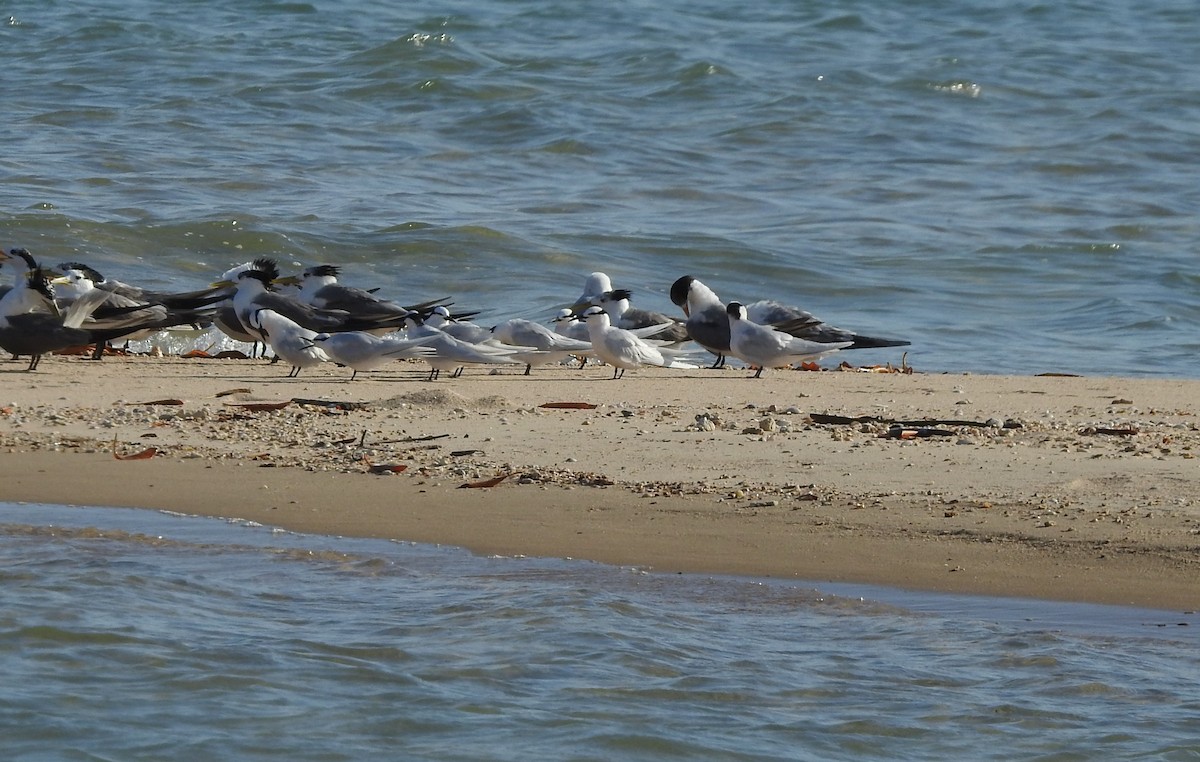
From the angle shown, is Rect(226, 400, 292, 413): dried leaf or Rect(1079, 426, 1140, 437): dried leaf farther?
Rect(226, 400, 292, 413): dried leaf

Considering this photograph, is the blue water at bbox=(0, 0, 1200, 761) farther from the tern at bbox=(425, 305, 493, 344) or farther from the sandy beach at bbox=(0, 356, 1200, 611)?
the tern at bbox=(425, 305, 493, 344)

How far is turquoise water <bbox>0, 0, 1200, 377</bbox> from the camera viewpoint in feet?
43.7

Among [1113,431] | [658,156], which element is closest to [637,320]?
[1113,431]

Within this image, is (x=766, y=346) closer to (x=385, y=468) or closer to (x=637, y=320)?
(x=637, y=320)

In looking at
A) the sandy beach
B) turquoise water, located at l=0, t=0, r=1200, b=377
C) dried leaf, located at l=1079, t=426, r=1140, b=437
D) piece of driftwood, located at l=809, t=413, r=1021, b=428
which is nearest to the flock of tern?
the sandy beach

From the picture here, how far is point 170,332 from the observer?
36.2 feet

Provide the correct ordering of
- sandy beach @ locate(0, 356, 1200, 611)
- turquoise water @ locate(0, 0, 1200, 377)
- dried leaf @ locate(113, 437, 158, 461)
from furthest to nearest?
1. turquoise water @ locate(0, 0, 1200, 377)
2. dried leaf @ locate(113, 437, 158, 461)
3. sandy beach @ locate(0, 356, 1200, 611)

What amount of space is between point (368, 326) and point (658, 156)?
8.96 metres

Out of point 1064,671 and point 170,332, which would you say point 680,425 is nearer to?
point 1064,671

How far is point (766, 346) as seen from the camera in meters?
9.36

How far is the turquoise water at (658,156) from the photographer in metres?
13.3

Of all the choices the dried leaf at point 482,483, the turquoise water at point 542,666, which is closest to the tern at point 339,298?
the dried leaf at point 482,483

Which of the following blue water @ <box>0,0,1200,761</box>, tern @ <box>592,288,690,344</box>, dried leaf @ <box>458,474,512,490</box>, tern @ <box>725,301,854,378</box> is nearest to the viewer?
blue water @ <box>0,0,1200,761</box>

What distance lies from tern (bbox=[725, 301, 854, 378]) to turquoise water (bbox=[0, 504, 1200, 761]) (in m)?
4.33
